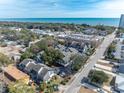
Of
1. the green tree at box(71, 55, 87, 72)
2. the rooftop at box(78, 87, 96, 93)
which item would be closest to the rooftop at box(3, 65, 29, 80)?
the green tree at box(71, 55, 87, 72)

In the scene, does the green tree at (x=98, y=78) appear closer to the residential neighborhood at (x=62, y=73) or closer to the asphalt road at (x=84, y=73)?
the residential neighborhood at (x=62, y=73)

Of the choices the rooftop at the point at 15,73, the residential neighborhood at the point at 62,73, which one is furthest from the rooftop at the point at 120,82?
the rooftop at the point at 15,73

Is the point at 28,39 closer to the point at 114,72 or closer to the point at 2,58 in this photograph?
the point at 2,58

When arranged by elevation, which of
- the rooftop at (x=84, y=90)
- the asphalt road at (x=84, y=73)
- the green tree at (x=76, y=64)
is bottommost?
the rooftop at (x=84, y=90)

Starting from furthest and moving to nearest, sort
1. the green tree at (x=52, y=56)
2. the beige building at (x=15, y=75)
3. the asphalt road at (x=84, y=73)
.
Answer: the green tree at (x=52, y=56) → the beige building at (x=15, y=75) → the asphalt road at (x=84, y=73)

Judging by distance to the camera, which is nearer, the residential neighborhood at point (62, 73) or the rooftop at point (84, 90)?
the rooftop at point (84, 90)

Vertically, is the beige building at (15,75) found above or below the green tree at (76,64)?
below

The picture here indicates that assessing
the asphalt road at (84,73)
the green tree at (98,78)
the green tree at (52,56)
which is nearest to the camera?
the asphalt road at (84,73)

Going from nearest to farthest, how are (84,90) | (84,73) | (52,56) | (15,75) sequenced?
(84,90)
(15,75)
(84,73)
(52,56)

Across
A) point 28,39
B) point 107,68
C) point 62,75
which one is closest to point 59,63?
point 62,75

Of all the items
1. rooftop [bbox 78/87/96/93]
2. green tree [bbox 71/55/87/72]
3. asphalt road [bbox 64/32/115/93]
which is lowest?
rooftop [bbox 78/87/96/93]

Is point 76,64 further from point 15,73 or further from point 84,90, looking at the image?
point 15,73

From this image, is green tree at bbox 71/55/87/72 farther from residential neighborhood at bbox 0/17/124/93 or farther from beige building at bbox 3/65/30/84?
beige building at bbox 3/65/30/84

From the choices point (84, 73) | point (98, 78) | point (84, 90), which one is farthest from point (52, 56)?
point (98, 78)
